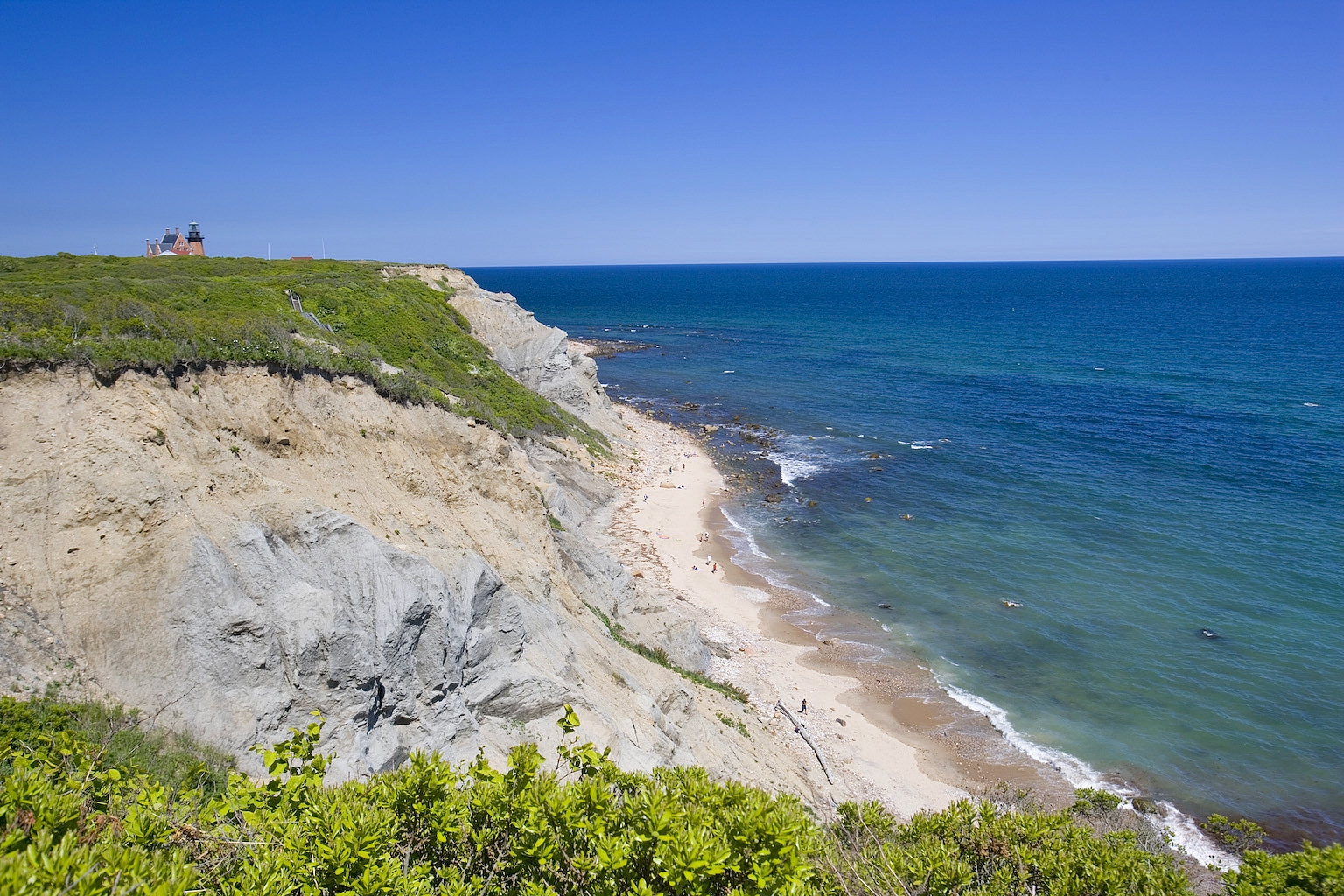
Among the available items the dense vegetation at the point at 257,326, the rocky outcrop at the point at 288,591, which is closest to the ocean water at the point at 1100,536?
the rocky outcrop at the point at 288,591

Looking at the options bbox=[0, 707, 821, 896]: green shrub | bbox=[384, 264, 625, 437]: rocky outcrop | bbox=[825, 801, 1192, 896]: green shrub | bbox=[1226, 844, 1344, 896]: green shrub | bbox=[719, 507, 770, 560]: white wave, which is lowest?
bbox=[719, 507, 770, 560]: white wave

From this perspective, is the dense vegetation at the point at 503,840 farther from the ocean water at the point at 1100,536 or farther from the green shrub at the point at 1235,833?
the ocean water at the point at 1100,536

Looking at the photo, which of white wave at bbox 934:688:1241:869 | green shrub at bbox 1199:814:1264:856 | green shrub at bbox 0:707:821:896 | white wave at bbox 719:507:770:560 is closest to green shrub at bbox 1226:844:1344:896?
green shrub at bbox 0:707:821:896

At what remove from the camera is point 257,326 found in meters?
24.0

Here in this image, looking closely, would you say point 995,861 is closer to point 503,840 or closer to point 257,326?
point 503,840

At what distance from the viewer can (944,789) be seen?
26.2 metres

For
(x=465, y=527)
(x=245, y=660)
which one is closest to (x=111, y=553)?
→ (x=245, y=660)

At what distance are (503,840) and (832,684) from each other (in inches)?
968

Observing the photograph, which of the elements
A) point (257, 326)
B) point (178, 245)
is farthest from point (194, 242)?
point (257, 326)

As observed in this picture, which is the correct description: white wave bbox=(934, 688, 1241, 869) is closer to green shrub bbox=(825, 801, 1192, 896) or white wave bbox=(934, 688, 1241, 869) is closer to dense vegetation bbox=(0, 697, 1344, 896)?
green shrub bbox=(825, 801, 1192, 896)

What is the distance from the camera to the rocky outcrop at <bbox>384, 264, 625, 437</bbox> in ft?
194

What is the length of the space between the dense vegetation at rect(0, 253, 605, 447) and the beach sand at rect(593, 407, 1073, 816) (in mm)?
13071

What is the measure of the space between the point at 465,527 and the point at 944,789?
1983cm

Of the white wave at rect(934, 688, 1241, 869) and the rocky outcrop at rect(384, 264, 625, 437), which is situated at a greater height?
the rocky outcrop at rect(384, 264, 625, 437)
